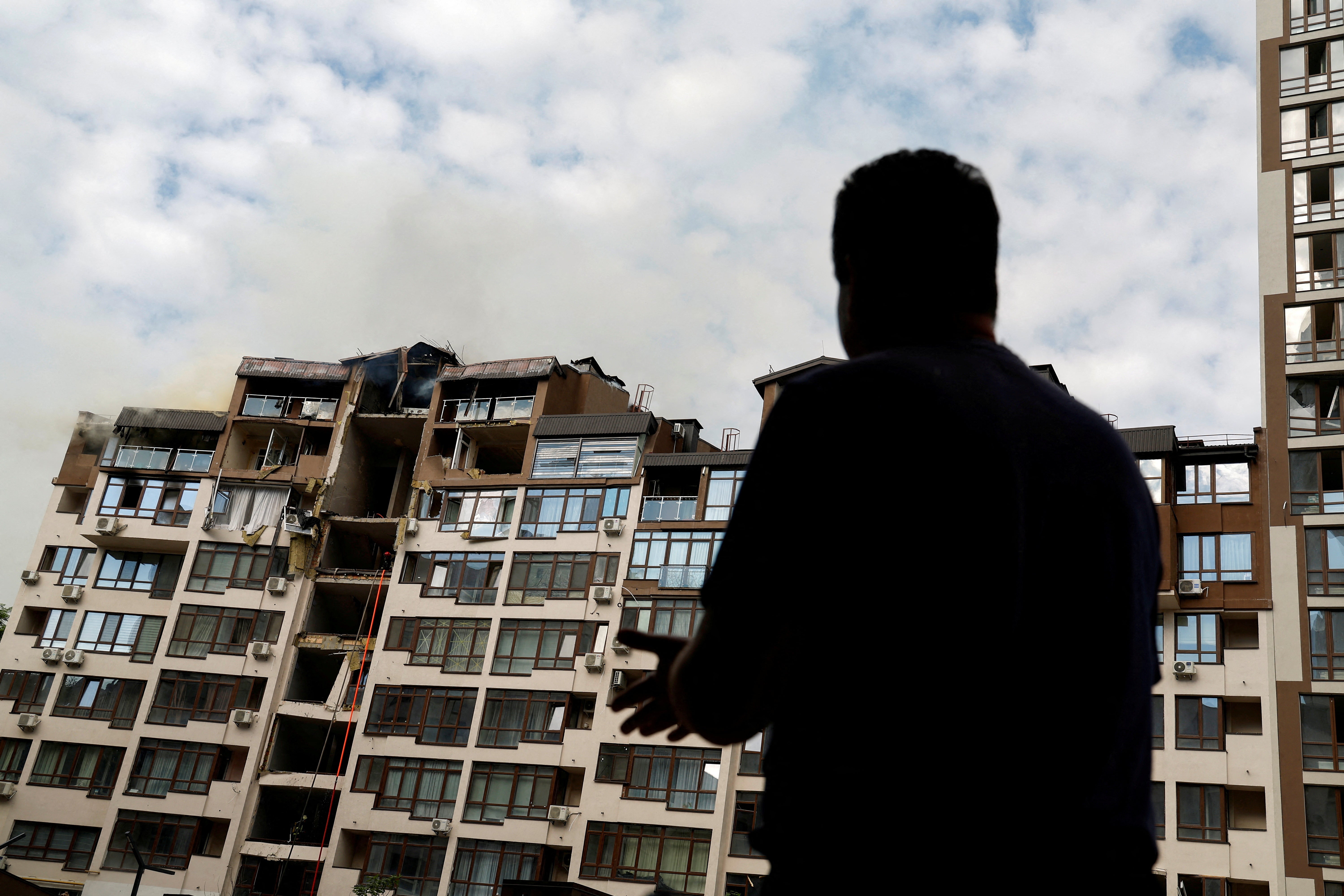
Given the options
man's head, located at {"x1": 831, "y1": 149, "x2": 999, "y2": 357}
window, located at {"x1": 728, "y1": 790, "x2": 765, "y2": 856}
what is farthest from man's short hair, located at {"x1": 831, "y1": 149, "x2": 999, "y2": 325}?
window, located at {"x1": 728, "y1": 790, "x2": 765, "y2": 856}

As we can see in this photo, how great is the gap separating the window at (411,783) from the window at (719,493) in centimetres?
1359

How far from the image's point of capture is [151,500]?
179 feet

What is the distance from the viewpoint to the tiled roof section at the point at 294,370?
185 ft

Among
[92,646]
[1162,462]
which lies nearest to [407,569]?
[92,646]

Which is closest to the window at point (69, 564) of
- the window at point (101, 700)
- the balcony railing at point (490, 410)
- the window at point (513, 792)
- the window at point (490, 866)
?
the window at point (101, 700)

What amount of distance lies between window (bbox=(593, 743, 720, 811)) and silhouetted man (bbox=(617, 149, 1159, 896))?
1630 inches

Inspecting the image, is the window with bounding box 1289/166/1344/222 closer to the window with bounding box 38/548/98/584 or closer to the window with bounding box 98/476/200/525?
the window with bounding box 98/476/200/525

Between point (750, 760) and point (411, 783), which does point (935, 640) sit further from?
point (411, 783)

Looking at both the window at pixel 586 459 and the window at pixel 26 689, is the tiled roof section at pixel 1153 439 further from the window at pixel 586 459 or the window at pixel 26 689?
the window at pixel 26 689

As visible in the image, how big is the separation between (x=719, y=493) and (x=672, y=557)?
316 centimetres

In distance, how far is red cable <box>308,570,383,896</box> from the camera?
45250 mm

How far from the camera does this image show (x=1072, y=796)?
1645mm

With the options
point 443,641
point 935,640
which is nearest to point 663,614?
point 443,641

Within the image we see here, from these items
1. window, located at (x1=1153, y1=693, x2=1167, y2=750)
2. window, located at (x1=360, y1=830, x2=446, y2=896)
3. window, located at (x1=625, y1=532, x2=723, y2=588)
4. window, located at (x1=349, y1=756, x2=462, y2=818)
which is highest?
window, located at (x1=625, y1=532, x2=723, y2=588)
